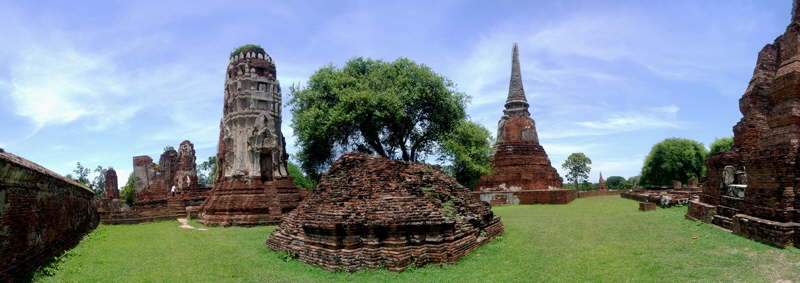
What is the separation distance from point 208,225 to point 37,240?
9847 millimetres

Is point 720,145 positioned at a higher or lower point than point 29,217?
higher

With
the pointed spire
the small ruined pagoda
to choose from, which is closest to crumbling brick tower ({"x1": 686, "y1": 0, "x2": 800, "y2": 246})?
the small ruined pagoda

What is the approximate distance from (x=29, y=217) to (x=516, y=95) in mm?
31409

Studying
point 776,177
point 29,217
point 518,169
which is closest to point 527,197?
point 518,169

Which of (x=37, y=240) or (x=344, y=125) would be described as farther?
(x=344, y=125)

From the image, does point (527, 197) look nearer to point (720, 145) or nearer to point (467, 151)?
point (467, 151)

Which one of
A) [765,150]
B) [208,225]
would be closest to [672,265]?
[765,150]

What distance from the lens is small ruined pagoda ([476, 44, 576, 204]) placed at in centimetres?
2683

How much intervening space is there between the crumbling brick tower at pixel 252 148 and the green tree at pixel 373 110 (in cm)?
210

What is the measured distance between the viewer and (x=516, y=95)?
34438 millimetres

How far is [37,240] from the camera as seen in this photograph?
7.61 meters

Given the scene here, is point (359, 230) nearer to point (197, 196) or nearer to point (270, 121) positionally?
point (270, 121)

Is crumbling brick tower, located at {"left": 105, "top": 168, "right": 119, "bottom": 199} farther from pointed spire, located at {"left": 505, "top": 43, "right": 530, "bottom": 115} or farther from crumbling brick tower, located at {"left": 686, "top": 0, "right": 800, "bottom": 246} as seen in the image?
crumbling brick tower, located at {"left": 686, "top": 0, "right": 800, "bottom": 246}

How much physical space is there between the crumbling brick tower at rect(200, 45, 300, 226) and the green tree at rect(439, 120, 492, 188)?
763 centimetres
